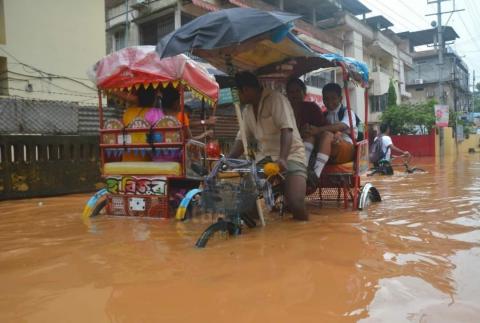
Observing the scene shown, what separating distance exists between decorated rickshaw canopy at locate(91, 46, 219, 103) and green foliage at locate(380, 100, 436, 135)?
2495cm

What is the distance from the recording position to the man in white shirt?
221 inches

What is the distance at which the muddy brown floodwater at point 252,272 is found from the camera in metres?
2.50

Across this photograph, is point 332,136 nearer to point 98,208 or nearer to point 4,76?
point 98,208

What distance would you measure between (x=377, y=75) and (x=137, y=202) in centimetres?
3316

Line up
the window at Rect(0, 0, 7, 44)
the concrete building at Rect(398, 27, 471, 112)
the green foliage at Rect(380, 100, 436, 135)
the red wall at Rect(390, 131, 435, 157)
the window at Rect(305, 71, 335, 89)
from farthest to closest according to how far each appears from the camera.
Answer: the concrete building at Rect(398, 27, 471, 112) < the green foliage at Rect(380, 100, 436, 135) < the red wall at Rect(390, 131, 435, 157) < the window at Rect(0, 0, 7, 44) < the window at Rect(305, 71, 335, 89)

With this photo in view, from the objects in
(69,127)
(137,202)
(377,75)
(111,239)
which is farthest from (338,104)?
(377,75)

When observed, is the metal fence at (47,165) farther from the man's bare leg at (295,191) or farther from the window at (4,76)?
the window at (4,76)

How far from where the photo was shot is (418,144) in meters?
26.5

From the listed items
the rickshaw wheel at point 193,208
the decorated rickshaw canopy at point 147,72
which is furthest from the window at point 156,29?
the rickshaw wheel at point 193,208

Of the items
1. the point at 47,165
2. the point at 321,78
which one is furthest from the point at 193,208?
the point at 321,78

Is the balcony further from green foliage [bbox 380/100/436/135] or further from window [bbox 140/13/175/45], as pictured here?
window [bbox 140/13/175/45]

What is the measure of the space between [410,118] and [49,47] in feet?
71.6

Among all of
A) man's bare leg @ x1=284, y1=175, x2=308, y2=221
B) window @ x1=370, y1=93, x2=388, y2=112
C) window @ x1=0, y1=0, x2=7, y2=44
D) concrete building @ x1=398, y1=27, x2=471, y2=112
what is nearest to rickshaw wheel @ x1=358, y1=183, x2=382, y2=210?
man's bare leg @ x1=284, y1=175, x2=308, y2=221

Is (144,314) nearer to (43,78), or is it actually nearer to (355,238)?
(355,238)
